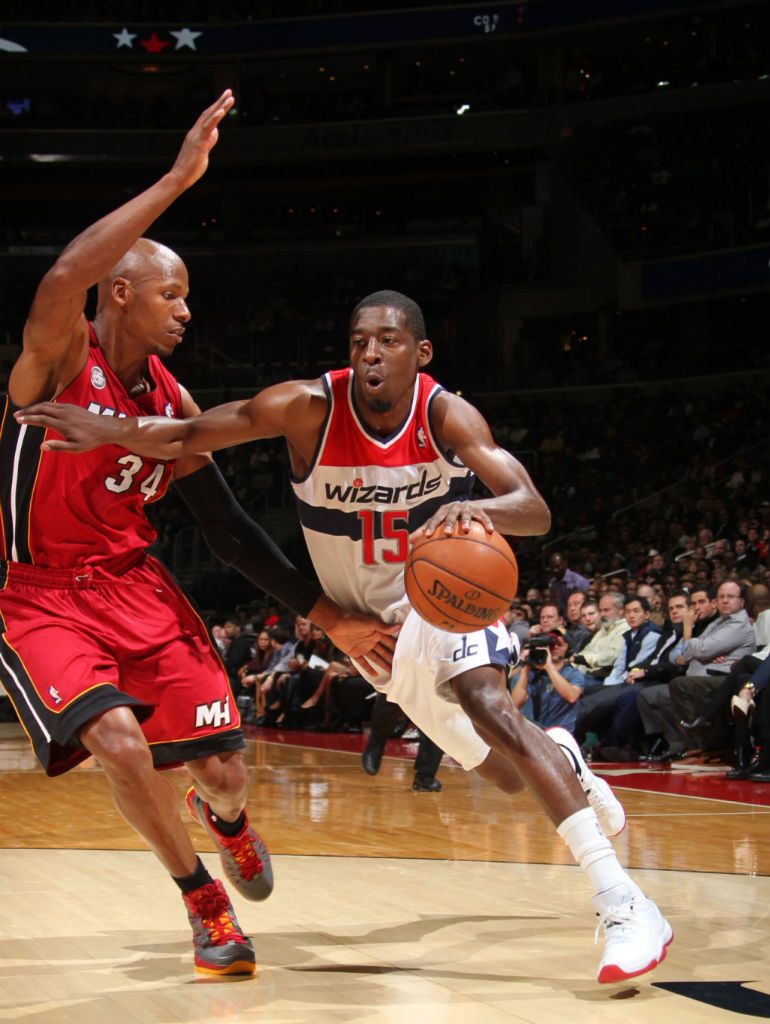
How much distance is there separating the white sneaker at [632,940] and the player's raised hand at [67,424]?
1893mm

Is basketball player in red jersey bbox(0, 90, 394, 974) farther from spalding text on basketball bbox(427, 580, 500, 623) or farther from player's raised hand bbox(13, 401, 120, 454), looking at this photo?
spalding text on basketball bbox(427, 580, 500, 623)

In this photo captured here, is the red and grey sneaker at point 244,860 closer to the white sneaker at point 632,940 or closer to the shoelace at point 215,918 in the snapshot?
the shoelace at point 215,918

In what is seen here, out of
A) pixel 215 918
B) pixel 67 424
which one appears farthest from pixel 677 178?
pixel 215 918

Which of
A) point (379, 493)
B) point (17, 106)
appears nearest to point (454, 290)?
point (17, 106)

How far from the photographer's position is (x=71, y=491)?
135 inches

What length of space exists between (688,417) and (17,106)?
1738cm

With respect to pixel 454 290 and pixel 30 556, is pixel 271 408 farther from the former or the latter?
pixel 454 290

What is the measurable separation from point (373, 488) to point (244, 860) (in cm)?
124

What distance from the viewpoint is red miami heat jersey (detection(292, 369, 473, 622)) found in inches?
149

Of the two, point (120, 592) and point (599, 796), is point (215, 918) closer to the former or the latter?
point (120, 592)

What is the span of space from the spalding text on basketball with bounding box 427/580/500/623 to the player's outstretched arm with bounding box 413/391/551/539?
0.16 m

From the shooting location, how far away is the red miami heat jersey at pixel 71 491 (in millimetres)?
3414

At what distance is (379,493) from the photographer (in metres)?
3.80

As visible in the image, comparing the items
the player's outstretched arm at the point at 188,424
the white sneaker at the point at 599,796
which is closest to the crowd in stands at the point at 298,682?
the white sneaker at the point at 599,796
